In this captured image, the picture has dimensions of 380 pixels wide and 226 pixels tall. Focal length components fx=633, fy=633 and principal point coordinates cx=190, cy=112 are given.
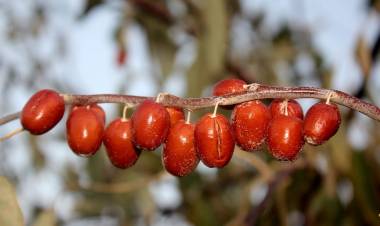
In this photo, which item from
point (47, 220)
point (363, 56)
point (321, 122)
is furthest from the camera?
point (363, 56)

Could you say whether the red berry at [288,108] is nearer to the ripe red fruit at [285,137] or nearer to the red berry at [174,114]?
the ripe red fruit at [285,137]

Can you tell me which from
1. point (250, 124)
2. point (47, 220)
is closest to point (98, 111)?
point (250, 124)

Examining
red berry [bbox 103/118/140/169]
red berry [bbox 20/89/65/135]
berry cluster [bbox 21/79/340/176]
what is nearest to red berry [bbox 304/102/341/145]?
berry cluster [bbox 21/79/340/176]

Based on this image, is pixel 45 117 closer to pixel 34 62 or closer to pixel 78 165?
pixel 78 165

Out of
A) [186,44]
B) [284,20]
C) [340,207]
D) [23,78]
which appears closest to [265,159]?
[340,207]

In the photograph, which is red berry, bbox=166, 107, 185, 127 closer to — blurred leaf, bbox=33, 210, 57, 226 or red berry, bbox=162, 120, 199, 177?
red berry, bbox=162, 120, 199, 177

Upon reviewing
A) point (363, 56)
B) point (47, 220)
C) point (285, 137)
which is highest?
point (363, 56)

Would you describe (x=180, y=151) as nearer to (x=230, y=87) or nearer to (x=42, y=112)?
(x=230, y=87)
